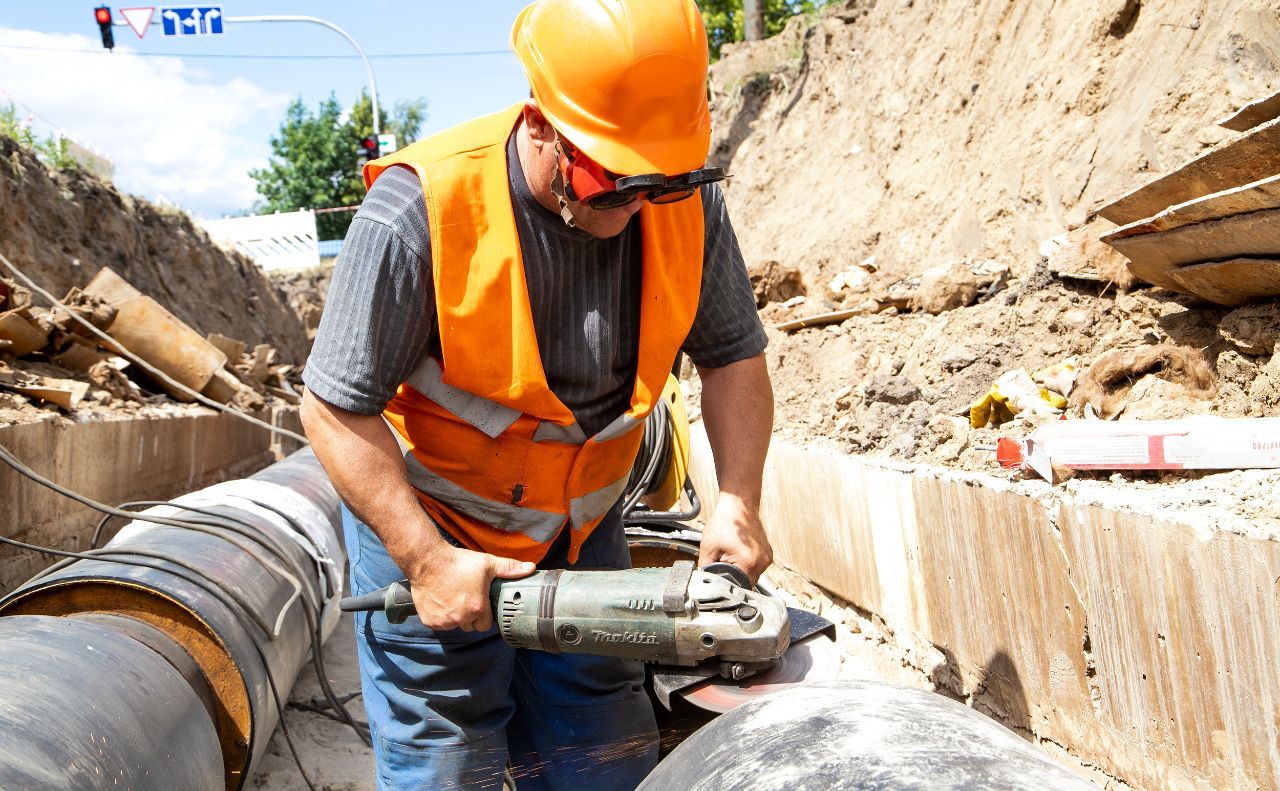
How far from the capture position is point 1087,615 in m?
2.70

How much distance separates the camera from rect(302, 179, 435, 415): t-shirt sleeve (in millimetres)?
2062

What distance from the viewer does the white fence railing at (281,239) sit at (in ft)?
98.6

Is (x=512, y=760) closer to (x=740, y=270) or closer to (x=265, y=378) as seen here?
(x=740, y=270)

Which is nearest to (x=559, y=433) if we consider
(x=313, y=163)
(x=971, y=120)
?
(x=971, y=120)

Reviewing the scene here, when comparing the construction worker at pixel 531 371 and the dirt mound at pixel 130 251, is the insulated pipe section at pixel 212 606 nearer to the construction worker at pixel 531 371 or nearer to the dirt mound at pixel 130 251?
the construction worker at pixel 531 371

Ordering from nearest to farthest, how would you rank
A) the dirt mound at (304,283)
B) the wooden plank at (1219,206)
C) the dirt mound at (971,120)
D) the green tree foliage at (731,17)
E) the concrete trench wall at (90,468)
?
1. the wooden plank at (1219,206)
2. the concrete trench wall at (90,468)
3. the dirt mound at (971,120)
4. the dirt mound at (304,283)
5. the green tree foliage at (731,17)

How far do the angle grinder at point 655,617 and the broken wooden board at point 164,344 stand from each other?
645cm

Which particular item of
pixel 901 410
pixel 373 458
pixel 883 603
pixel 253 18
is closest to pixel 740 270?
pixel 373 458

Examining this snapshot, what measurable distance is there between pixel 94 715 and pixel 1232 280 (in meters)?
3.66

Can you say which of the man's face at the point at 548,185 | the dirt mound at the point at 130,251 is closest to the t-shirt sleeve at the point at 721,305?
the man's face at the point at 548,185

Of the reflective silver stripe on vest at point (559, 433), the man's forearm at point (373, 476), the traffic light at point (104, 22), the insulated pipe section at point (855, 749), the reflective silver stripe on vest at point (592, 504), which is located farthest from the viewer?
the traffic light at point (104, 22)

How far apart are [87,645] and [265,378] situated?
9396 mm

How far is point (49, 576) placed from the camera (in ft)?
11.5

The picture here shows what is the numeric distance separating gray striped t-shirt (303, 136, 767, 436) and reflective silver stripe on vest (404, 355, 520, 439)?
6 cm
